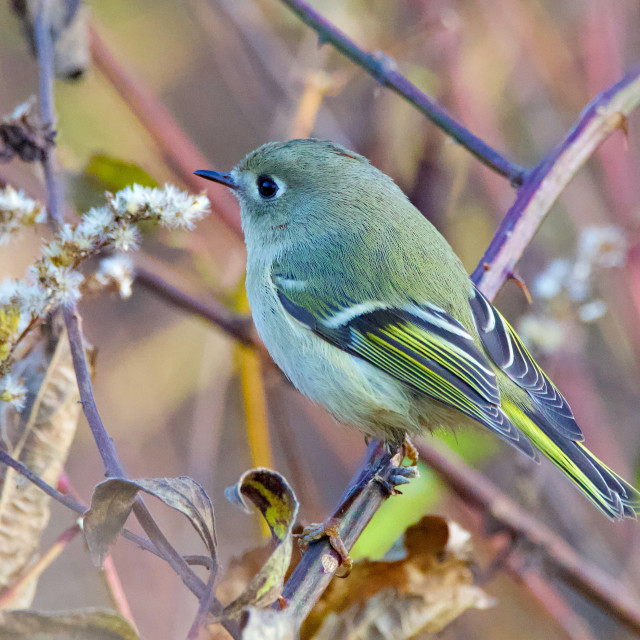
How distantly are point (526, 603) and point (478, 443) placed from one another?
67 cm

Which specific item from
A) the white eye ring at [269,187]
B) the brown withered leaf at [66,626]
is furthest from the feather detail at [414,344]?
the brown withered leaf at [66,626]

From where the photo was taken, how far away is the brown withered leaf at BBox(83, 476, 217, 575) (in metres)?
0.87

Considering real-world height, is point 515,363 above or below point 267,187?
below

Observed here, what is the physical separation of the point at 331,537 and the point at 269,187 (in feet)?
3.24

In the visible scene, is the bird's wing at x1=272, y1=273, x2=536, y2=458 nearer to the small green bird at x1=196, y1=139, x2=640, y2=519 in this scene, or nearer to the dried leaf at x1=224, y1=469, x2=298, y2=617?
the small green bird at x1=196, y1=139, x2=640, y2=519

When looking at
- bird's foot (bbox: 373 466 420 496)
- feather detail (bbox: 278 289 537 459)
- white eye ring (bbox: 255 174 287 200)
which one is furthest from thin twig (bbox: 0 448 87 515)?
white eye ring (bbox: 255 174 287 200)

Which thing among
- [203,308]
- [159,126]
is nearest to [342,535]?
[203,308]

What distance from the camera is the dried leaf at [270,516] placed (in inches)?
33.3

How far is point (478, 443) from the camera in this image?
Result: 1.99 metres

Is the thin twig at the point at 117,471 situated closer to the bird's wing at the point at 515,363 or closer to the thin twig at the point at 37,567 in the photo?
the thin twig at the point at 37,567

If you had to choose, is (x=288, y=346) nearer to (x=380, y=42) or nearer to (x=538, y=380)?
(x=538, y=380)

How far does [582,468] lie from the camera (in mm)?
1432

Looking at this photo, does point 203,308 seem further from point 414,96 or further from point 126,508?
point 126,508

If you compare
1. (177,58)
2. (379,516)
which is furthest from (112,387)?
(177,58)
